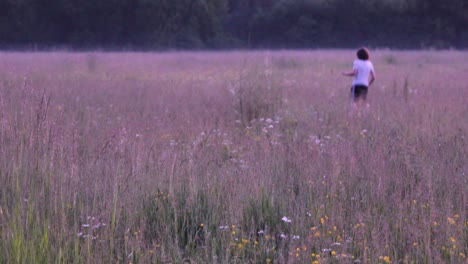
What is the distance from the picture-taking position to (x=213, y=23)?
154 ft

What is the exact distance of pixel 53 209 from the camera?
13.6 ft

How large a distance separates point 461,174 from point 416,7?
4131 cm

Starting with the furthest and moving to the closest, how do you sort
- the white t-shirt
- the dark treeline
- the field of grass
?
the dark treeline, the white t-shirt, the field of grass

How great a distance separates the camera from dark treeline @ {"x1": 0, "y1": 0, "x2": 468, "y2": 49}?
42.8 metres

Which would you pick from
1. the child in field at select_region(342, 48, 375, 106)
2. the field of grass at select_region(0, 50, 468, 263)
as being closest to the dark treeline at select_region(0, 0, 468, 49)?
the child in field at select_region(342, 48, 375, 106)

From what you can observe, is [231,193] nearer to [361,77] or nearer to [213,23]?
[361,77]

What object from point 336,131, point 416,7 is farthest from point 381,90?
point 416,7

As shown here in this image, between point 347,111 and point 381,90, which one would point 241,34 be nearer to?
point 381,90

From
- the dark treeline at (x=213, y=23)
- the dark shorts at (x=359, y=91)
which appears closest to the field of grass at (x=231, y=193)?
the dark shorts at (x=359, y=91)

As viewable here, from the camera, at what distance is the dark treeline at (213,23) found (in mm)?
42781

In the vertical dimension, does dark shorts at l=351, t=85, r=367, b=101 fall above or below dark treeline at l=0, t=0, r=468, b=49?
below

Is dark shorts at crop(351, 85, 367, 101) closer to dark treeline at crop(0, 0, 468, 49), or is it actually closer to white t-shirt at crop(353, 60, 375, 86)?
white t-shirt at crop(353, 60, 375, 86)

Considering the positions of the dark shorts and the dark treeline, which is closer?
the dark shorts

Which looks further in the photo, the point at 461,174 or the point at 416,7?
the point at 416,7
